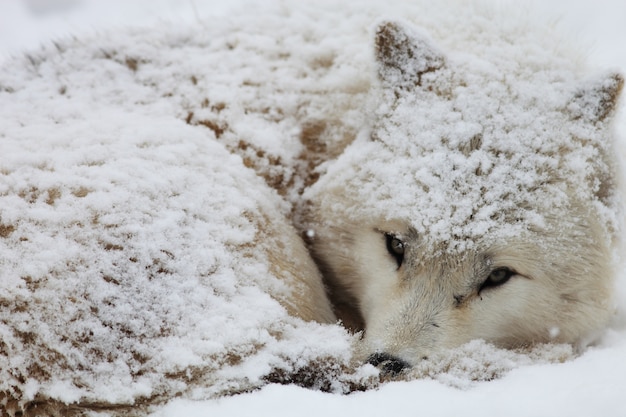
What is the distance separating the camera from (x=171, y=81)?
3.24 m

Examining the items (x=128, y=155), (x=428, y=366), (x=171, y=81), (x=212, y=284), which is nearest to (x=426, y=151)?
(x=428, y=366)

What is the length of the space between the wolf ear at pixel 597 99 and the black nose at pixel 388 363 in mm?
1365

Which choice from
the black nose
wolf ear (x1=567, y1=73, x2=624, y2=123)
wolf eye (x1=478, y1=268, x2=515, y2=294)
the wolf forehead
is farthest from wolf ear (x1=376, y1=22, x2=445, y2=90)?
the black nose

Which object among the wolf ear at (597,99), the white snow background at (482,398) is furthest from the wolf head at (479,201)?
the white snow background at (482,398)

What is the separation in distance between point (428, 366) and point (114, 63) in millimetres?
2490

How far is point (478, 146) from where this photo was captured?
250cm

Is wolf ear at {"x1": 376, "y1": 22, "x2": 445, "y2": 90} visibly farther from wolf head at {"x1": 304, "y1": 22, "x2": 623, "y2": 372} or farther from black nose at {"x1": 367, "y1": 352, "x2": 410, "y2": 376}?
black nose at {"x1": 367, "y1": 352, "x2": 410, "y2": 376}

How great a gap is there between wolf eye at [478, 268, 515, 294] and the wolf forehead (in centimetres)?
24

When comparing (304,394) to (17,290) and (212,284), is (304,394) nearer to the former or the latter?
(212,284)

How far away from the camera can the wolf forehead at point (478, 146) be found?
2.42 m

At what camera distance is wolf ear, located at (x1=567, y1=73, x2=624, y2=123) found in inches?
96.7

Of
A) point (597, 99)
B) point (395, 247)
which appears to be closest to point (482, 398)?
point (395, 247)

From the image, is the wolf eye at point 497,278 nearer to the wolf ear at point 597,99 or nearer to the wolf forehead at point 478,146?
the wolf forehead at point 478,146

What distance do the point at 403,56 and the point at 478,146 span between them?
61cm
